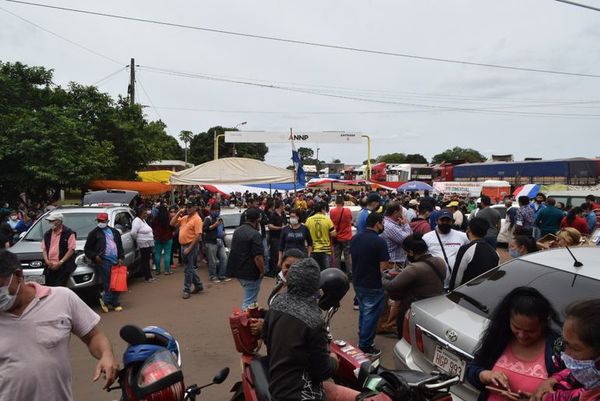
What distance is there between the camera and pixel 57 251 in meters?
6.48

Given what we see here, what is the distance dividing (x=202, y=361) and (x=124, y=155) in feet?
55.1

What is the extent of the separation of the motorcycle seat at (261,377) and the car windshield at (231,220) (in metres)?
8.42

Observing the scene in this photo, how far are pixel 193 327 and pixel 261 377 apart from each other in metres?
4.03

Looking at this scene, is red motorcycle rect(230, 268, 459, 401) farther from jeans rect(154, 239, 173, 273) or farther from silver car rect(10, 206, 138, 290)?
jeans rect(154, 239, 173, 273)

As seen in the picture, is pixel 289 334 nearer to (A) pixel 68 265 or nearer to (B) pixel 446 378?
(B) pixel 446 378

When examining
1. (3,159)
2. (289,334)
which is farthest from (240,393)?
(3,159)

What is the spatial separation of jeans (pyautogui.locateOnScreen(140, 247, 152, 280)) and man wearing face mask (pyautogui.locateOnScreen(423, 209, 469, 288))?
6.42 metres

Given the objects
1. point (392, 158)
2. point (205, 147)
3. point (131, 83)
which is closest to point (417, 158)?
point (392, 158)

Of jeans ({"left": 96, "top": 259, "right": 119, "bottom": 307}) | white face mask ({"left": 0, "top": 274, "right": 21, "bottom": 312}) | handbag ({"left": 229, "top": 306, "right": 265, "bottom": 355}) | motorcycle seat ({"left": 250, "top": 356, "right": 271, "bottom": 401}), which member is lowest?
jeans ({"left": 96, "top": 259, "right": 119, "bottom": 307})

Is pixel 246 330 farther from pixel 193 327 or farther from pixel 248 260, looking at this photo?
pixel 193 327

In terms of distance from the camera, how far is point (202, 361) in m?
5.13

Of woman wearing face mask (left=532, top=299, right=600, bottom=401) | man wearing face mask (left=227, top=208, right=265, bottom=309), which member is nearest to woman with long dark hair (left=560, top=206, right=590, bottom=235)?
man wearing face mask (left=227, top=208, right=265, bottom=309)

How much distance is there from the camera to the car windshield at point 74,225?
26.8 ft

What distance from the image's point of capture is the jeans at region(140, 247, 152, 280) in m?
9.41
